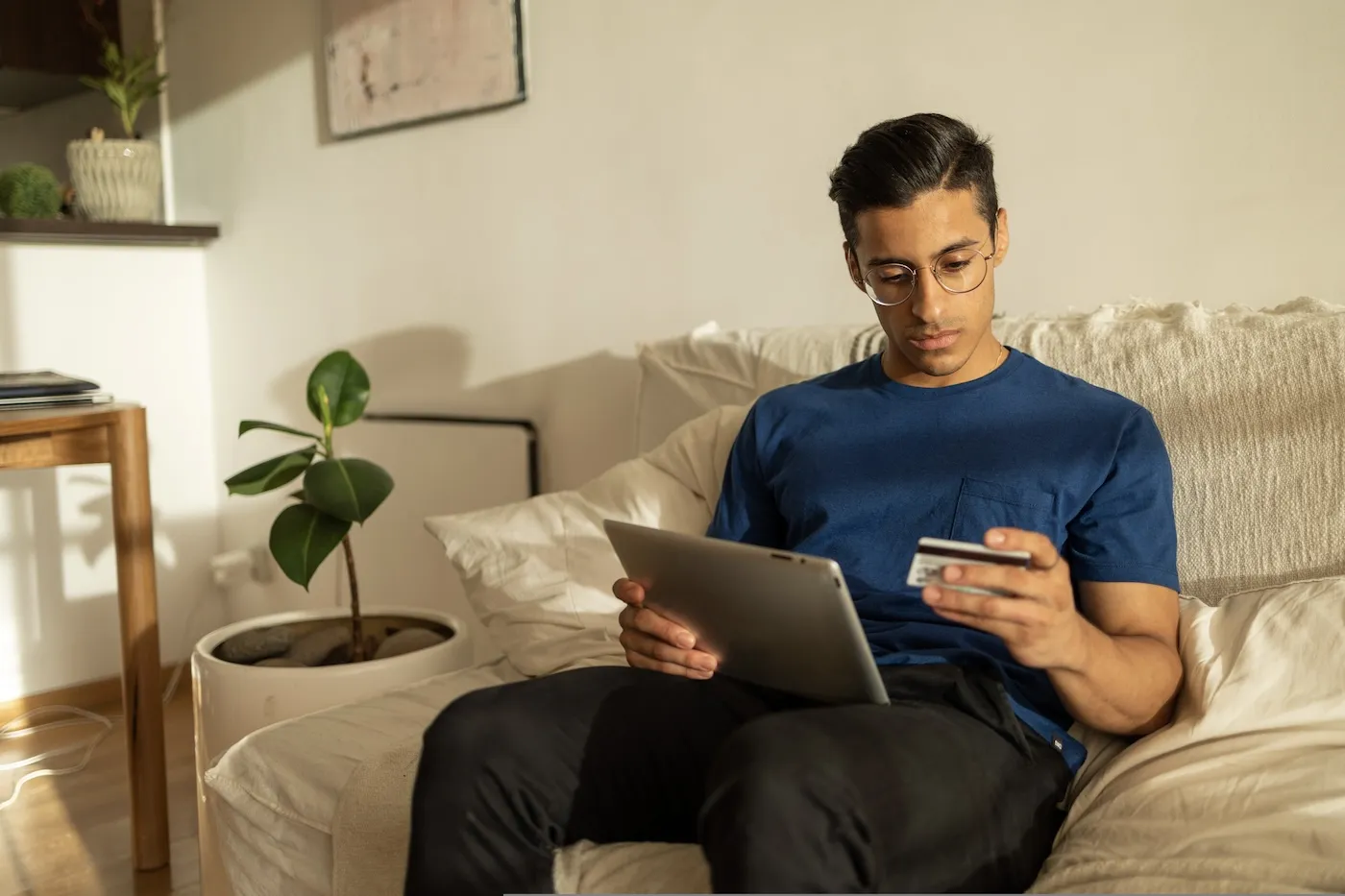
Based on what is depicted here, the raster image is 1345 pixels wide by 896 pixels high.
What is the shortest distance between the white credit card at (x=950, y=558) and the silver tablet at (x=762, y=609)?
6 cm

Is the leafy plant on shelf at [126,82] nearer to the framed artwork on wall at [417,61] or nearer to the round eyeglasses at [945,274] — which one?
the framed artwork on wall at [417,61]

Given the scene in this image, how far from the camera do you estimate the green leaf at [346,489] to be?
1.76 m

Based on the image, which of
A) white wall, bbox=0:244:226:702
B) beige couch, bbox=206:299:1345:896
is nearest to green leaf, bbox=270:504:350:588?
beige couch, bbox=206:299:1345:896

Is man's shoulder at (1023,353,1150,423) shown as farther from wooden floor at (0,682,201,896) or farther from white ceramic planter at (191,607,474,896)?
wooden floor at (0,682,201,896)

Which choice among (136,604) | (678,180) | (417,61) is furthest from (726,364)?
(417,61)

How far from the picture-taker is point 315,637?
1906mm

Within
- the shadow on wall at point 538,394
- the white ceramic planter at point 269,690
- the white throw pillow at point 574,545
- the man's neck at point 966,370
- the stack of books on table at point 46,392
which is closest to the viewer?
the man's neck at point 966,370

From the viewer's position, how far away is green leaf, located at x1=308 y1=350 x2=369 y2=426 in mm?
1939

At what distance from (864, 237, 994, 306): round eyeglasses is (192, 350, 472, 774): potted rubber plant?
2.83 ft

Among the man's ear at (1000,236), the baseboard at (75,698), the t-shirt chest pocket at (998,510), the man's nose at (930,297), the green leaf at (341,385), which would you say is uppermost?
the man's ear at (1000,236)

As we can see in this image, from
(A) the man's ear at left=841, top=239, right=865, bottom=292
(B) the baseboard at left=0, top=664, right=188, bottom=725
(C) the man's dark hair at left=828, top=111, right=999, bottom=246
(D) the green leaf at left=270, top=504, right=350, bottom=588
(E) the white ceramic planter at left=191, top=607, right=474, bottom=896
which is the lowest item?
(B) the baseboard at left=0, top=664, right=188, bottom=725

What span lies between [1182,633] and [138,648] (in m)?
1.57

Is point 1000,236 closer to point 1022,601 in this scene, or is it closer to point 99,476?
point 1022,601

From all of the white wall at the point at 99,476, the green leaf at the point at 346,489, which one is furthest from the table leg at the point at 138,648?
the white wall at the point at 99,476
